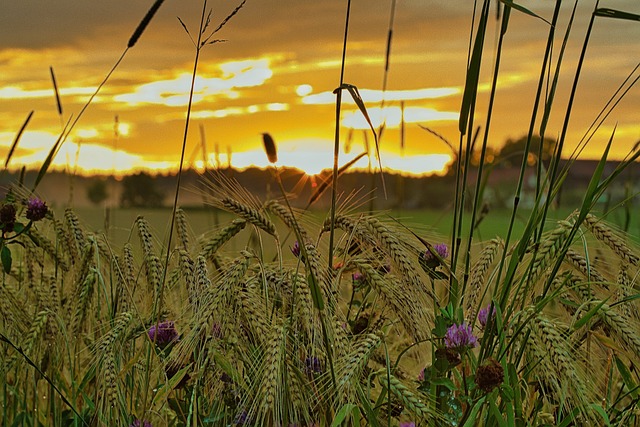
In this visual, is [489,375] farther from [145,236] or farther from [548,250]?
[145,236]

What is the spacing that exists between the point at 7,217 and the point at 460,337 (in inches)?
68.4

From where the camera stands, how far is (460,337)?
2148 mm

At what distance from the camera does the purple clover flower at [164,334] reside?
101 inches

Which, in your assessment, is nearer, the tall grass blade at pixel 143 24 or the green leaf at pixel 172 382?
the green leaf at pixel 172 382

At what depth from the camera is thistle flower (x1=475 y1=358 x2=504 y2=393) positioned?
1.96 m

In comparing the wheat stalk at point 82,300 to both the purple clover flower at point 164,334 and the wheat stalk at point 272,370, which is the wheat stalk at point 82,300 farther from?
the wheat stalk at point 272,370

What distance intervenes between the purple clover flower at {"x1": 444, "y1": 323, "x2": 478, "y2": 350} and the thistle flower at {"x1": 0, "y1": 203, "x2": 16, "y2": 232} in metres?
1.69

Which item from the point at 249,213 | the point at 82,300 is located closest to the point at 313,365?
the point at 249,213

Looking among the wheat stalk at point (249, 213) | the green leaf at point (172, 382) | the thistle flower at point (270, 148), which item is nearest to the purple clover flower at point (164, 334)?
the green leaf at point (172, 382)

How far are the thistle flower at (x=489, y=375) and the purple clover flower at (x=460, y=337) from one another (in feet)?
0.50

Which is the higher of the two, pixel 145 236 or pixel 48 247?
pixel 145 236

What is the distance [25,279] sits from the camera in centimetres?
352

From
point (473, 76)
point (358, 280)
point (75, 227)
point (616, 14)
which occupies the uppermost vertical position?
point (616, 14)

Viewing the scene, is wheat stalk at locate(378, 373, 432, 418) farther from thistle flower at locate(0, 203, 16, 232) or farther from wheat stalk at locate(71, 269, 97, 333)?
thistle flower at locate(0, 203, 16, 232)
